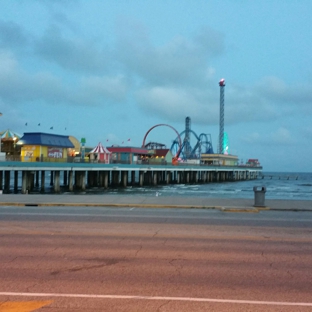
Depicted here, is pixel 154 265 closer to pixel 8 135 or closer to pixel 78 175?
pixel 78 175

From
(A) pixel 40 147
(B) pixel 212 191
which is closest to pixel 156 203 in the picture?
(A) pixel 40 147

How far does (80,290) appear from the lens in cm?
673

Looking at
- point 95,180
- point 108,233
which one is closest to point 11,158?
point 95,180

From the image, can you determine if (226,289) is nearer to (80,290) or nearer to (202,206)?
(80,290)

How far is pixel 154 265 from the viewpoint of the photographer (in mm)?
8406

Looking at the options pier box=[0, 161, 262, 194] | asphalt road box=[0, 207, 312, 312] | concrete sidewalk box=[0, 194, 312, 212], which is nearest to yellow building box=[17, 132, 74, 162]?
pier box=[0, 161, 262, 194]

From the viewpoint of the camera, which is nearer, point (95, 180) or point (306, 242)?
point (306, 242)

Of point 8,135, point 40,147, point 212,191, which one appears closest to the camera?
point 40,147

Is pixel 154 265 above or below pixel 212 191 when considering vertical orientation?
above

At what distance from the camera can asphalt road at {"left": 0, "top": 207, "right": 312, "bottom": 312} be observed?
6.25 metres

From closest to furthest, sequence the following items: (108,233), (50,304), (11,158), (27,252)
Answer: (50,304) < (27,252) < (108,233) < (11,158)

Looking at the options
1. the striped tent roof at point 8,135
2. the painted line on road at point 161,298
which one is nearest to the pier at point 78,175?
the striped tent roof at point 8,135

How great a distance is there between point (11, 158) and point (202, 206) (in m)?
35.1

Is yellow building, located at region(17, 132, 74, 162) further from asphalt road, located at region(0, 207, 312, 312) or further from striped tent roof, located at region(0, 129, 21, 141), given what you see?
asphalt road, located at region(0, 207, 312, 312)
